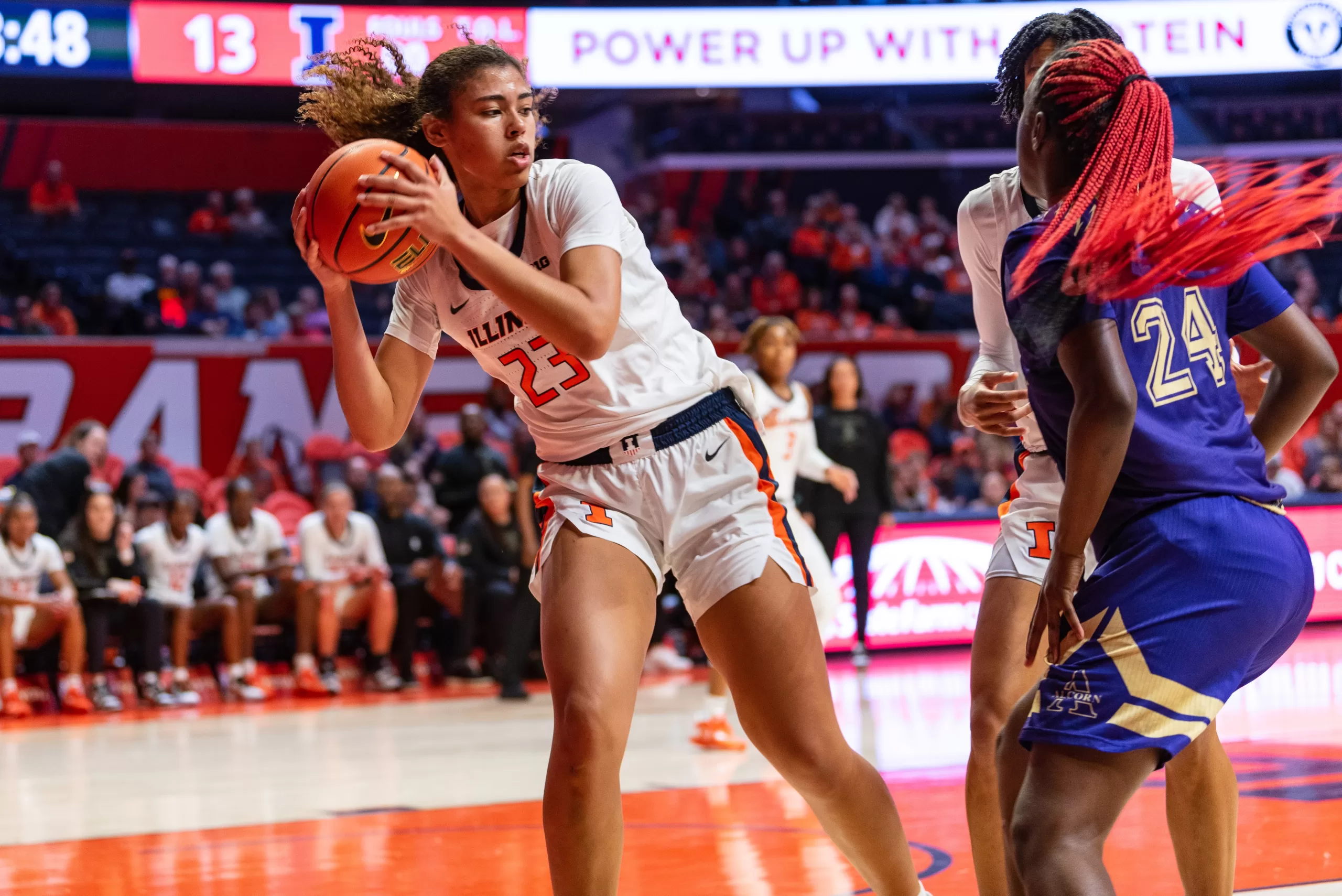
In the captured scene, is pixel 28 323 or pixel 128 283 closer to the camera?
pixel 28 323

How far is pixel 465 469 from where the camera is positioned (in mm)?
10898

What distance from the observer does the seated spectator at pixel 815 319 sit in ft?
57.8

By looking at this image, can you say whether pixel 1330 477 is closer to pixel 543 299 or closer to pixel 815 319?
pixel 815 319

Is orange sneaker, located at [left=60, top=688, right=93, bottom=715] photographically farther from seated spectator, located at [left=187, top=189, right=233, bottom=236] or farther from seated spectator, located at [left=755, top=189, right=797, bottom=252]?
seated spectator, located at [left=755, top=189, right=797, bottom=252]

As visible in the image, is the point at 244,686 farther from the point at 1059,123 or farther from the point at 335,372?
the point at 1059,123

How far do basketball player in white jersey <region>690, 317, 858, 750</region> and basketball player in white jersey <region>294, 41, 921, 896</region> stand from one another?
3893 mm

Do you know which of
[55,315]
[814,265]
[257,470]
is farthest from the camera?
[814,265]

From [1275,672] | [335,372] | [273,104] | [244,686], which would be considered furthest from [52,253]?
[335,372]

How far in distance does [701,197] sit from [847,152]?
215cm

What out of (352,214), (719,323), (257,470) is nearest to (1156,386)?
(352,214)

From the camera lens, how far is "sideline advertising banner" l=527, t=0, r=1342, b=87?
16562 millimetres

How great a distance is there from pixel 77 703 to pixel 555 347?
744cm

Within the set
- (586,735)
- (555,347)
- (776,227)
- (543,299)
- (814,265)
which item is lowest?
(586,735)

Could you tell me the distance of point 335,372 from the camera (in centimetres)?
323
